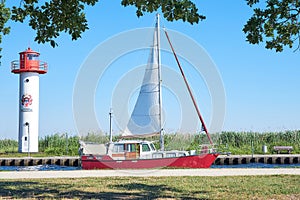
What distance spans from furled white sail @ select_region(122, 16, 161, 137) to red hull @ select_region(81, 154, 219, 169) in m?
1.85

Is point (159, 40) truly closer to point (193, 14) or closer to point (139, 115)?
point (139, 115)

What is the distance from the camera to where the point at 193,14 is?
6770 millimetres

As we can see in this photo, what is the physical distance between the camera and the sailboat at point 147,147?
19781mm

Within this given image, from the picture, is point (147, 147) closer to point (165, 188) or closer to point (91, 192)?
point (165, 188)

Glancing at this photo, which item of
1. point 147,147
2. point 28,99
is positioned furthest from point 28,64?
point 147,147

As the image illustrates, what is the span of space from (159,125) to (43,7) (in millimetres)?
12773

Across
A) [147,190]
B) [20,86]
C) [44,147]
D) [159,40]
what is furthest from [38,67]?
[147,190]

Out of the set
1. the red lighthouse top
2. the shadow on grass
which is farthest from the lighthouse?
the shadow on grass

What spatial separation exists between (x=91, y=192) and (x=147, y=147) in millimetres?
10954

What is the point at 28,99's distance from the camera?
32.6 m

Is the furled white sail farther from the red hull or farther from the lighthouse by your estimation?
the lighthouse

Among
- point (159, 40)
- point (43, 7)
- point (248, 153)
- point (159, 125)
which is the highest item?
point (159, 40)

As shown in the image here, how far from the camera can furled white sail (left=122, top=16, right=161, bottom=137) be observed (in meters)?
21.3

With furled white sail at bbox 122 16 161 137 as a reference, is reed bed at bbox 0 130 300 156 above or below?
below
